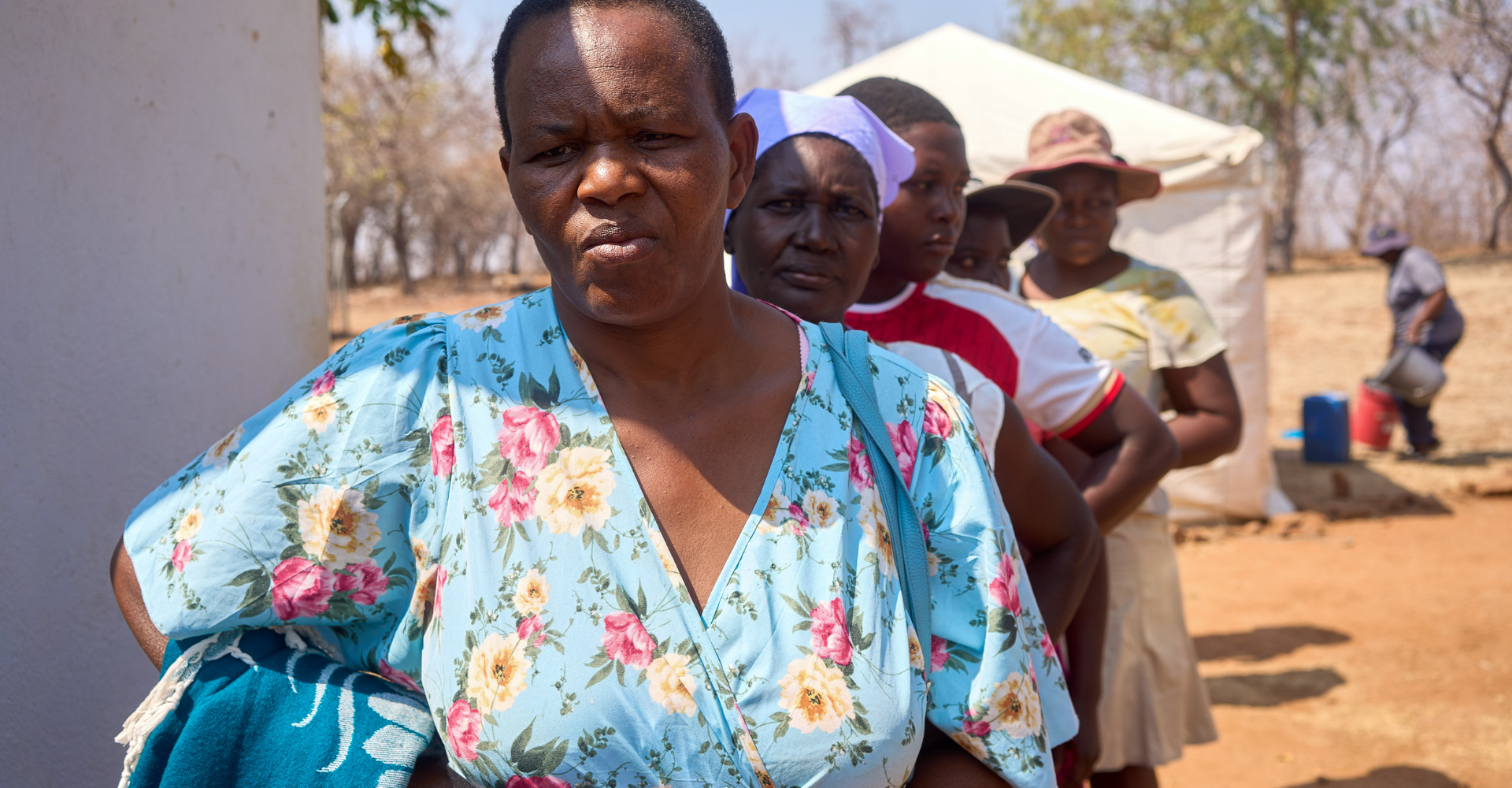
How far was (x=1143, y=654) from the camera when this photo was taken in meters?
2.87

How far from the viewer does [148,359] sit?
2.11 metres

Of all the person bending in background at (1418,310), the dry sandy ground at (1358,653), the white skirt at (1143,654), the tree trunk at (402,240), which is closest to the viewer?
the white skirt at (1143,654)

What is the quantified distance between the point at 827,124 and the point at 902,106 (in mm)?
405

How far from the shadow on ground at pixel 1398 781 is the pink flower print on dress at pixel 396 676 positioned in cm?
371

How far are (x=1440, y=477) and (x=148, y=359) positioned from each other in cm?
974

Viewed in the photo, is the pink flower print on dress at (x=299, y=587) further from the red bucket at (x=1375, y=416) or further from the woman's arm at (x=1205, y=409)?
the red bucket at (x=1375, y=416)

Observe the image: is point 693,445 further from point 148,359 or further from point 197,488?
point 148,359

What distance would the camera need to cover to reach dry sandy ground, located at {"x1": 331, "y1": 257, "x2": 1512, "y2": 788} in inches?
165

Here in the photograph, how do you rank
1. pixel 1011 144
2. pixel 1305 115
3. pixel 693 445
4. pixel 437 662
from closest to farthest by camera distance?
pixel 437 662 → pixel 693 445 → pixel 1011 144 → pixel 1305 115

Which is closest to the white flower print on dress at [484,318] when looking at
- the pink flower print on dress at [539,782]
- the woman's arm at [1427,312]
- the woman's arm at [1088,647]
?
the pink flower print on dress at [539,782]

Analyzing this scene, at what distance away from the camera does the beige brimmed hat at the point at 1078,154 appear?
3180mm

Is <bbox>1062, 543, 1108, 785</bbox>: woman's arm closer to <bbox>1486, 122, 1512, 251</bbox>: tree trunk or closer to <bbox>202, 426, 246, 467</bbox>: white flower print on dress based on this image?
<bbox>202, 426, 246, 467</bbox>: white flower print on dress

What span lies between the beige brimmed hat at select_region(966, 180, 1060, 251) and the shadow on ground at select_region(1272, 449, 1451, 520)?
5.97 m

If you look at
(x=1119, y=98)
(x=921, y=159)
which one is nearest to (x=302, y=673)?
(x=921, y=159)
